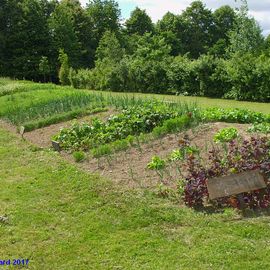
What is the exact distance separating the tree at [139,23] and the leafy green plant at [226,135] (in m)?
48.6

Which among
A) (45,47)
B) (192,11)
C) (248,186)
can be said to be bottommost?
(248,186)

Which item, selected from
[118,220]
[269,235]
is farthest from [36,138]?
[269,235]

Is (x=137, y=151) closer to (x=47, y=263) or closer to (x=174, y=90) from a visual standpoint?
(x=47, y=263)

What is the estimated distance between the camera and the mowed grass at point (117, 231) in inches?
170

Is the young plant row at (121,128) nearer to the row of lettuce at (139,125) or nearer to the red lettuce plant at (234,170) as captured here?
the row of lettuce at (139,125)

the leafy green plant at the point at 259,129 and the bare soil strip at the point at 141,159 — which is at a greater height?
the leafy green plant at the point at 259,129

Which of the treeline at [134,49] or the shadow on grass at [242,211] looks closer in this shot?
the shadow on grass at [242,211]

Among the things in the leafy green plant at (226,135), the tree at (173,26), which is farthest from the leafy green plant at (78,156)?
the tree at (173,26)

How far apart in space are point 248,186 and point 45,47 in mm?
43124

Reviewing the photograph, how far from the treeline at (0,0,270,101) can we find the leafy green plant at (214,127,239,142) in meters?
11.7

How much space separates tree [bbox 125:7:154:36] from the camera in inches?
2138

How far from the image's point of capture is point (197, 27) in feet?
182

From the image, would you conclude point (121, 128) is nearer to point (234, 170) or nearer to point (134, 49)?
point (234, 170)

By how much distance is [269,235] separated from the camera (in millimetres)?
4555
